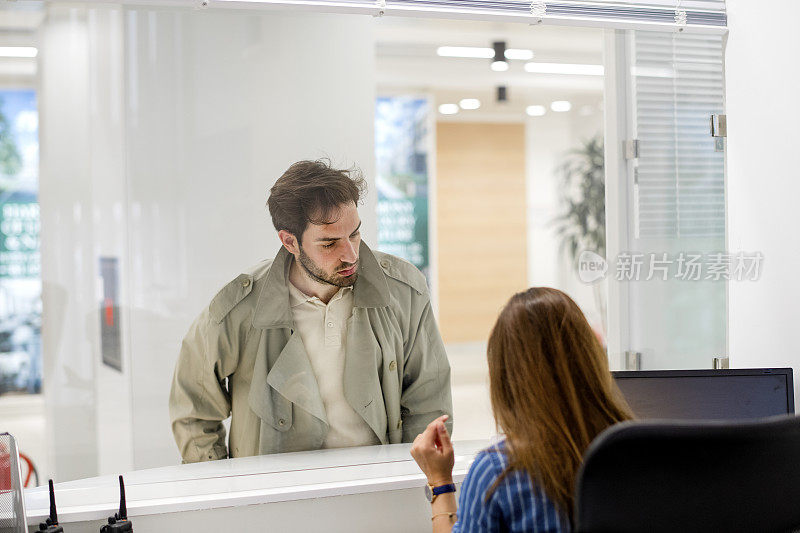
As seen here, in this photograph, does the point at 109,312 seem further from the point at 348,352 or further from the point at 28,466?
the point at 348,352

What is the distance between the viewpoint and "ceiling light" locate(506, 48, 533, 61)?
8.20ft

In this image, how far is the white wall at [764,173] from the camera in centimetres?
243

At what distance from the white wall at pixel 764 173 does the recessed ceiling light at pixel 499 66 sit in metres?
0.80

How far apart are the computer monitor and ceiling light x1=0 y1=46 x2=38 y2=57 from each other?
1.89 m

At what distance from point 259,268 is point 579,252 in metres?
1.07

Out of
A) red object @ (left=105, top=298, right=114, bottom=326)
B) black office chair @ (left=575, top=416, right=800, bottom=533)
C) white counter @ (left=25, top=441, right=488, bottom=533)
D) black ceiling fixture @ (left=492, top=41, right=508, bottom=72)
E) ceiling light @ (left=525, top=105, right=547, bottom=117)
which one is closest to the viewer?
black office chair @ (left=575, top=416, right=800, bottom=533)

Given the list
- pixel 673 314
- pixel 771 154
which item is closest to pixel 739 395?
pixel 673 314

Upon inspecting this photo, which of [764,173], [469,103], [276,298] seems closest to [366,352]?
[276,298]

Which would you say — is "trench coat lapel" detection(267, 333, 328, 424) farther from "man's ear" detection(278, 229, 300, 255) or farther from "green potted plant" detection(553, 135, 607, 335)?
"green potted plant" detection(553, 135, 607, 335)

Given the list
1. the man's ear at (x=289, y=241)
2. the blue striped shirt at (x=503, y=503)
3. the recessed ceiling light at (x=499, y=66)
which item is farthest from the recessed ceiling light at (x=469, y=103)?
the blue striped shirt at (x=503, y=503)

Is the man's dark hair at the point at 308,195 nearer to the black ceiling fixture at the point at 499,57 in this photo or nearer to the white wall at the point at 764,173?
the black ceiling fixture at the point at 499,57

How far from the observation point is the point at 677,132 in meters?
2.64

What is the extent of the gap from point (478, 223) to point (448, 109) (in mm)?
397

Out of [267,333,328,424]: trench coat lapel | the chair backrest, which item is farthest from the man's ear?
the chair backrest
